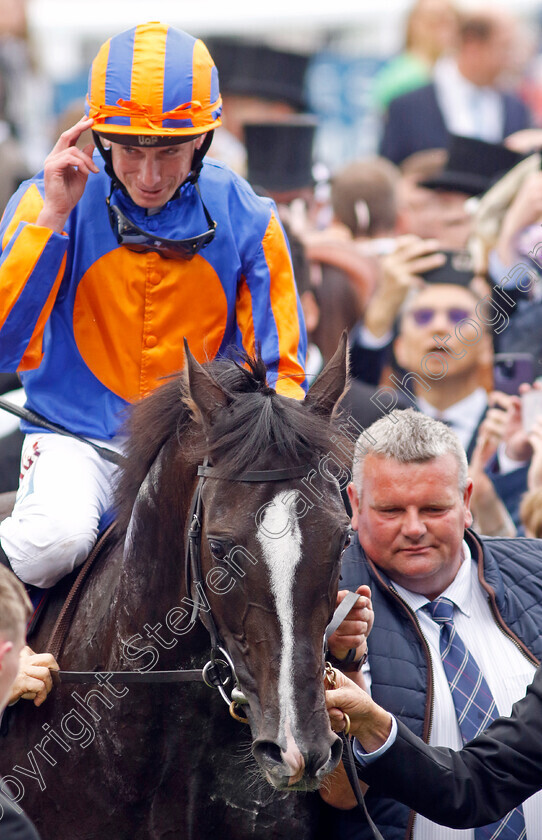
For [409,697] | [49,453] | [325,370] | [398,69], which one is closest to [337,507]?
[325,370]

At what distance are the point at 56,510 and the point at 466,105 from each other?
8.12 m

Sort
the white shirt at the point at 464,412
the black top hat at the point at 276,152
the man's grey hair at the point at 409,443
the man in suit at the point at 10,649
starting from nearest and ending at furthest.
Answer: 1. the man in suit at the point at 10,649
2. the man's grey hair at the point at 409,443
3. the white shirt at the point at 464,412
4. the black top hat at the point at 276,152

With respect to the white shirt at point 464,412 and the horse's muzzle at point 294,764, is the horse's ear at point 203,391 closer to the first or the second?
the horse's muzzle at point 294,764

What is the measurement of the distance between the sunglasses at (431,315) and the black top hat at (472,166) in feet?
3.77

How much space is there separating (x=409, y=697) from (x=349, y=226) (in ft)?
17.2

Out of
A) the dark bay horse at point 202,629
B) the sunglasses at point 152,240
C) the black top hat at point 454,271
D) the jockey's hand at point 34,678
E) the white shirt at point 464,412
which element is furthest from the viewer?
the black top hat at point 454,271

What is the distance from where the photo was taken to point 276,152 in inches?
313

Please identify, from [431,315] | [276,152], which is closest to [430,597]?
[431,315]

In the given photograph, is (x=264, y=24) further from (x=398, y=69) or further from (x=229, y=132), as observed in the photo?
(x=229, y=132)

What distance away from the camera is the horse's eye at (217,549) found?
2.79m

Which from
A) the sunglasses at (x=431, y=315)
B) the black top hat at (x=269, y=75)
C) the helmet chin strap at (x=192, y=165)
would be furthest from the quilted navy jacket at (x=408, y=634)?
the black top hat at (x=269, y=75)

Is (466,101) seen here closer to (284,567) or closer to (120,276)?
(120,276)

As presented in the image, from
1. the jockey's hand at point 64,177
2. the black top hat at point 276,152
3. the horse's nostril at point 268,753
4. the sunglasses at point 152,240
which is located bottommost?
the black top hat at point 276,152

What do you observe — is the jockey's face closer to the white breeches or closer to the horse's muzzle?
the white breeches
